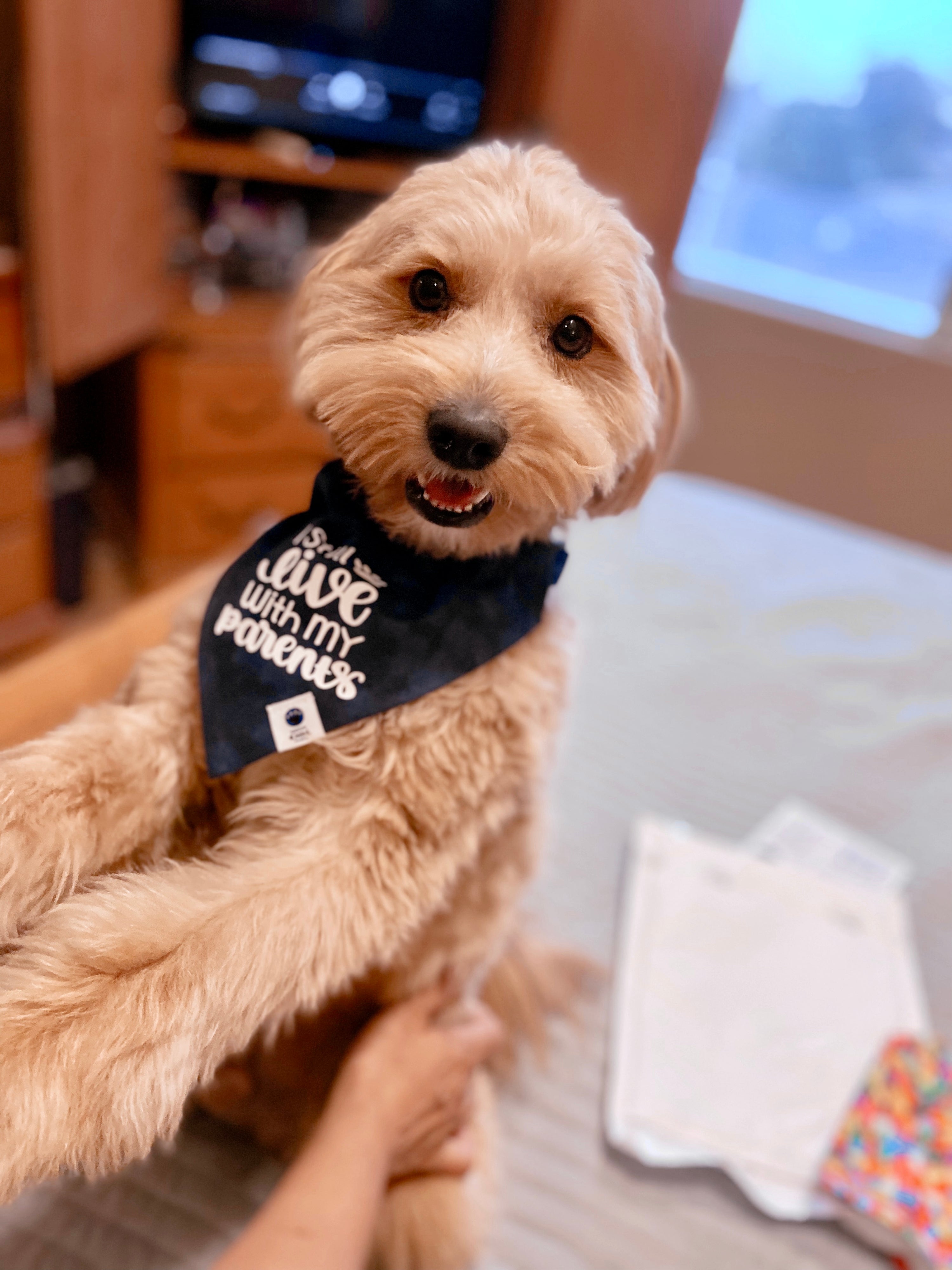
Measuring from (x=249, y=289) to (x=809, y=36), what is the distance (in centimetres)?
205

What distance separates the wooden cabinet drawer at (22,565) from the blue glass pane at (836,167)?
87.0 inches

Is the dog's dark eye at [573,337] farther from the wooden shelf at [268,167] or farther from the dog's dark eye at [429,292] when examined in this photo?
the wooden shelf at [268,167]

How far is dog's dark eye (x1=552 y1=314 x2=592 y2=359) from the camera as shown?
71cm

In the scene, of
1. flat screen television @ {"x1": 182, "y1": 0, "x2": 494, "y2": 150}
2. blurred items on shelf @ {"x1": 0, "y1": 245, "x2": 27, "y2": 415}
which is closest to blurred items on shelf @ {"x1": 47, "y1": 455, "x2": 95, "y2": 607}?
blurred items on shelf @ {"x1": 0, "y1": 245, "x2": 27, "y2": 415}

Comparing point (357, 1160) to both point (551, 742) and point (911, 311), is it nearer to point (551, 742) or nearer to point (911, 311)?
point (551, 742)

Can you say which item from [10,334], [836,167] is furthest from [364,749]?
[836,167]

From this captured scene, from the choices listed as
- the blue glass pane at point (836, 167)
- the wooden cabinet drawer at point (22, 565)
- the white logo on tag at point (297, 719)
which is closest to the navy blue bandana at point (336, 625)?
the white logo on tag at point (297, 719)

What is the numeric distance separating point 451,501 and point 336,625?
137 millimetres

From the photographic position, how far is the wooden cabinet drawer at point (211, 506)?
2.39 metres

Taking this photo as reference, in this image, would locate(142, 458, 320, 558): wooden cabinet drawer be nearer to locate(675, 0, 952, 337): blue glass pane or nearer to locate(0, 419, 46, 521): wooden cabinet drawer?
locate(0, 419, 46, 521): wooden cabinet drawer

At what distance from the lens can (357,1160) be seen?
75 centimetres

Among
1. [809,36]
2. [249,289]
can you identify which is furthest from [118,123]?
[809,36]

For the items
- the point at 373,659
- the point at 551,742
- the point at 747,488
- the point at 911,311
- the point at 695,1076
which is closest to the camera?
the point at 373,659

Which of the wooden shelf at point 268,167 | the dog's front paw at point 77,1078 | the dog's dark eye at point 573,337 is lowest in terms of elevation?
the dog's front paw at point 77,1078
